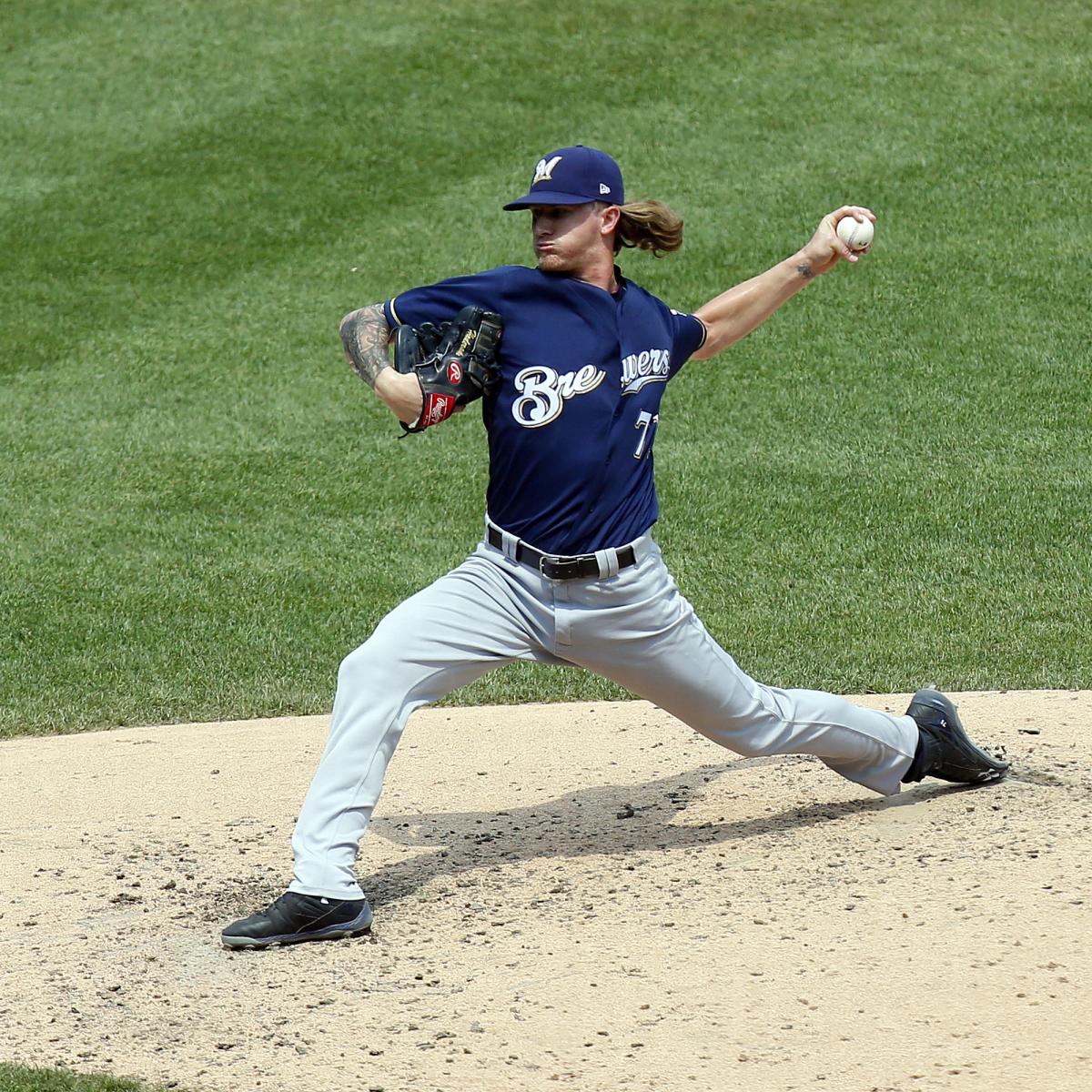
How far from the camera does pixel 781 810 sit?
494 centimetres

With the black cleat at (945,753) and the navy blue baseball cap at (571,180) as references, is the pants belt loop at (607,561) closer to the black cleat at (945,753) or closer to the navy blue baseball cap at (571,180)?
the navy blue baseball cap at (571,180)

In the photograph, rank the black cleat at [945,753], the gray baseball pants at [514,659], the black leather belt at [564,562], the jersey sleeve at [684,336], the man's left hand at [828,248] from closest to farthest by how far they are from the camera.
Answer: the gray baseball pants at [514,659], the black leather belt at [564,562], the jersey sleeve at [684,336], the man's left hand at [828,248], the black cleat at [945,753]

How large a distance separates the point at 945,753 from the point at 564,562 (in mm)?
1366

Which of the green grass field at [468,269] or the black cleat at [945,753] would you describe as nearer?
the black cleat at [945,753]

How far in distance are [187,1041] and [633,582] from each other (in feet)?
5.17

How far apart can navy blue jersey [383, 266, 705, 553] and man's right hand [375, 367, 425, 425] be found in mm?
245

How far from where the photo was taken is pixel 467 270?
1107 cm

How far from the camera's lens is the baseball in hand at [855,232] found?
463 cm

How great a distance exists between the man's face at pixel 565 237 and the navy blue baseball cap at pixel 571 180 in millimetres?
33

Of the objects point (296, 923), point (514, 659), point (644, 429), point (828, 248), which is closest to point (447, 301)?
point (644, 429)

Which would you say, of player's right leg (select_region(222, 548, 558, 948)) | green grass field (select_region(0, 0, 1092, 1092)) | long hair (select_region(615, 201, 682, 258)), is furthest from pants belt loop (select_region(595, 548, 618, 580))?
green grass field (select_region(0, 0, 1092, 1092))

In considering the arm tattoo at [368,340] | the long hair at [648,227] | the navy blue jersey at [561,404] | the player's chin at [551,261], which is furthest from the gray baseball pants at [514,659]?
the long hair at [648,227]

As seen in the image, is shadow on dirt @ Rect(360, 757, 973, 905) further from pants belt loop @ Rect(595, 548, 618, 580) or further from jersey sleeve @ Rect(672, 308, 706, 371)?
jersey sleeve @ Rect(672, 308, 706, 371)

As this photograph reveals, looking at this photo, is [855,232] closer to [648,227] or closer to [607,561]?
[648,227]
